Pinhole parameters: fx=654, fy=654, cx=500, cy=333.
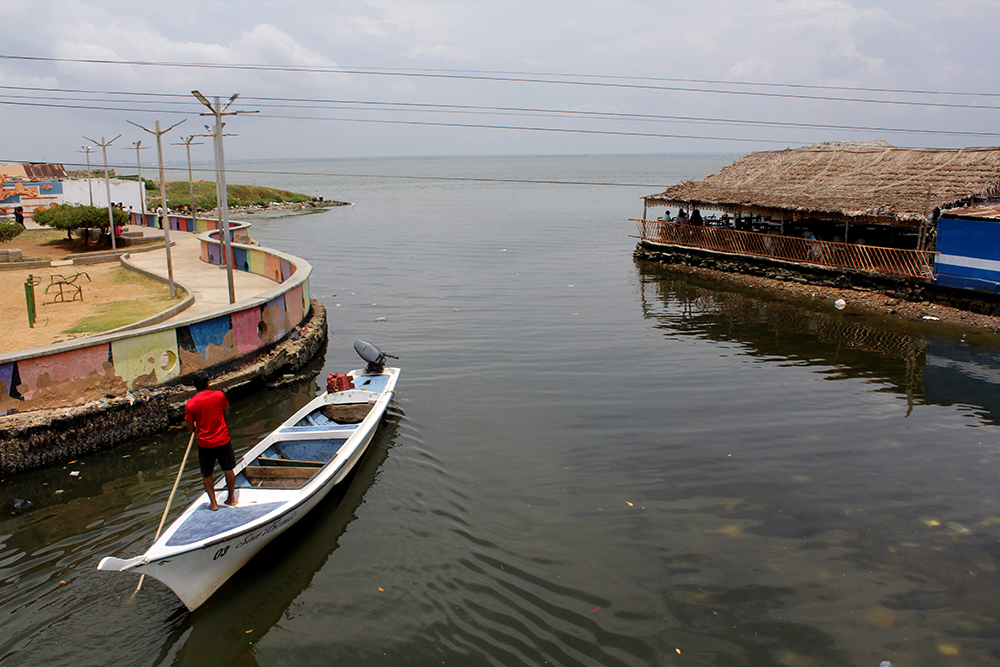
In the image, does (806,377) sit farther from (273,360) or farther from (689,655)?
(273,360)

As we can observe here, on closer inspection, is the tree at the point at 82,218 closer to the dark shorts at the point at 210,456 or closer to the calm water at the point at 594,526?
the calm water at the point at 594,526

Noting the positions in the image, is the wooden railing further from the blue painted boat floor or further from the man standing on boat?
the man standing on boat

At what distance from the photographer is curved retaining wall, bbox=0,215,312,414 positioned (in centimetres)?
1102

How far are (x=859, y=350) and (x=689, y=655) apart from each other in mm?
14842

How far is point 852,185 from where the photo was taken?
91.2 ft

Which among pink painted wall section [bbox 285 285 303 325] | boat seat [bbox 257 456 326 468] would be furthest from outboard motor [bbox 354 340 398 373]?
boat seat [bbox 257 456 326 468]

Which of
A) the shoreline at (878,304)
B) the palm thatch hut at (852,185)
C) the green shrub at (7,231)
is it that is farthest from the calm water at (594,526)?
the green shrub at (7,231)

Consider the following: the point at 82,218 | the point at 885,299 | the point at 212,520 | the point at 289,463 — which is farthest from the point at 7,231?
the point at 885,299

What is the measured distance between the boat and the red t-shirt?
0.88 m

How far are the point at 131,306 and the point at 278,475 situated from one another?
10.8m

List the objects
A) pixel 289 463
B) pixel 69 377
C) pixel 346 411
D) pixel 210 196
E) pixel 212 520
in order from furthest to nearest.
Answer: pixel 210 196 → pixel 346 411 → pixel 69 377 → pixel 289 463 → pixel 212 520

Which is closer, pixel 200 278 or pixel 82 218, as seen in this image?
pixel 200 278

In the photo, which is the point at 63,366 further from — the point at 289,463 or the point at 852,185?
the point at 852,185

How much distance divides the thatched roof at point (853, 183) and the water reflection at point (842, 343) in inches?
161
